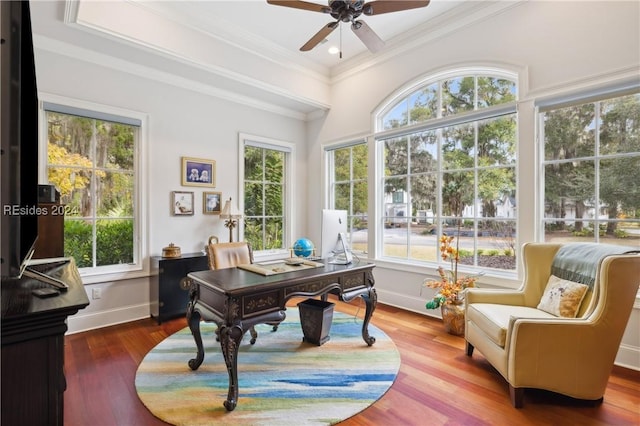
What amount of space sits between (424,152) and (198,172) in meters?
2.85

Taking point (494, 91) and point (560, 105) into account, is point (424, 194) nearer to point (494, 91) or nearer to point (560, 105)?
point (494, 91)

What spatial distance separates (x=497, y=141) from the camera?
324 cm

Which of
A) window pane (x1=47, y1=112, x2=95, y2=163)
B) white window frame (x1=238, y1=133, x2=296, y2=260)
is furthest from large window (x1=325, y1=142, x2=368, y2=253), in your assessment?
window pane (x1=47, y1=112, x2=95, y2=163)

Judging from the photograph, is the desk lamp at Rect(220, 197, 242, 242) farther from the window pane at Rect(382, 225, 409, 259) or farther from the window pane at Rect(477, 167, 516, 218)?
the window pane at Rect(477, 167, 516, 218)

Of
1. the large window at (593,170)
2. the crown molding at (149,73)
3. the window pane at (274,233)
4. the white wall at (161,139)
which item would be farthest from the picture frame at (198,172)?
the large window at (593,170)

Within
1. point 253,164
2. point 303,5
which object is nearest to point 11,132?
point 303,5

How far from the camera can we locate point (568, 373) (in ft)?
6.32

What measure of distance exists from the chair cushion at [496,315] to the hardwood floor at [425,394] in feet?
1.16

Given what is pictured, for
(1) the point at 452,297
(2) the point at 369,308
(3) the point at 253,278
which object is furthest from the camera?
(1) the point at 452,297

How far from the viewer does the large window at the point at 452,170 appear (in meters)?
3.19

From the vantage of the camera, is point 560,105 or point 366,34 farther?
point 560,105

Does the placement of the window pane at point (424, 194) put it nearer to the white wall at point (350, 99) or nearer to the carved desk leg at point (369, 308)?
the white wall at point (350, 99)

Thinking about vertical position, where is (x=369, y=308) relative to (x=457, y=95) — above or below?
below

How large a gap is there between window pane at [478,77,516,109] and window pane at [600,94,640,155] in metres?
0.75
